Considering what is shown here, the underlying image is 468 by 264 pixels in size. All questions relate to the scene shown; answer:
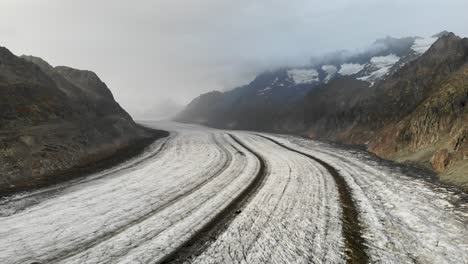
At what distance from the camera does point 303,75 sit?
16212 centimetres

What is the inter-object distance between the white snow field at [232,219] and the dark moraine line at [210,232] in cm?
4

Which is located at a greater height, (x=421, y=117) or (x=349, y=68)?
(x=349, y=68)

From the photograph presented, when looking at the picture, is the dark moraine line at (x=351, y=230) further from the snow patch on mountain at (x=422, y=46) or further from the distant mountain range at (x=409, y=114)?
the snow patch on mountain at (x=422, y=46)

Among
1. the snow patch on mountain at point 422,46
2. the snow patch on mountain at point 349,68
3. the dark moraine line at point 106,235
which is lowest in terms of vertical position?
the dark moraine line at point 106,235

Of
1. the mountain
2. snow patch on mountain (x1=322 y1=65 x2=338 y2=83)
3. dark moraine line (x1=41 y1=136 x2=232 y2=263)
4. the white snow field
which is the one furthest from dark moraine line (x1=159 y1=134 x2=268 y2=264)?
A: snow patch on mountain (x1=322 y1=65 x2=338 y2=83)

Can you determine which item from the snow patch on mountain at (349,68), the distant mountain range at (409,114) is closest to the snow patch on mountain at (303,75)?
the snow patch on mountain at (349,68)

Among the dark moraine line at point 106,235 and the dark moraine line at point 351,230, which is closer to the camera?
the dark moraine line at point 106,235

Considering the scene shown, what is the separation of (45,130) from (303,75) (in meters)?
154

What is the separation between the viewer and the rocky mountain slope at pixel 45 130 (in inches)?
556

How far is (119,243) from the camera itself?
6375 mm

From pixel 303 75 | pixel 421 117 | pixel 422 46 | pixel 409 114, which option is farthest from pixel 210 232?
pixel 303 75

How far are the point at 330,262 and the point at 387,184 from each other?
7402 millimetres

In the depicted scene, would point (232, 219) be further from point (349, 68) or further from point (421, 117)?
point (349, 68)

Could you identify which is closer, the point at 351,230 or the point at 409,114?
the point at 351,230
